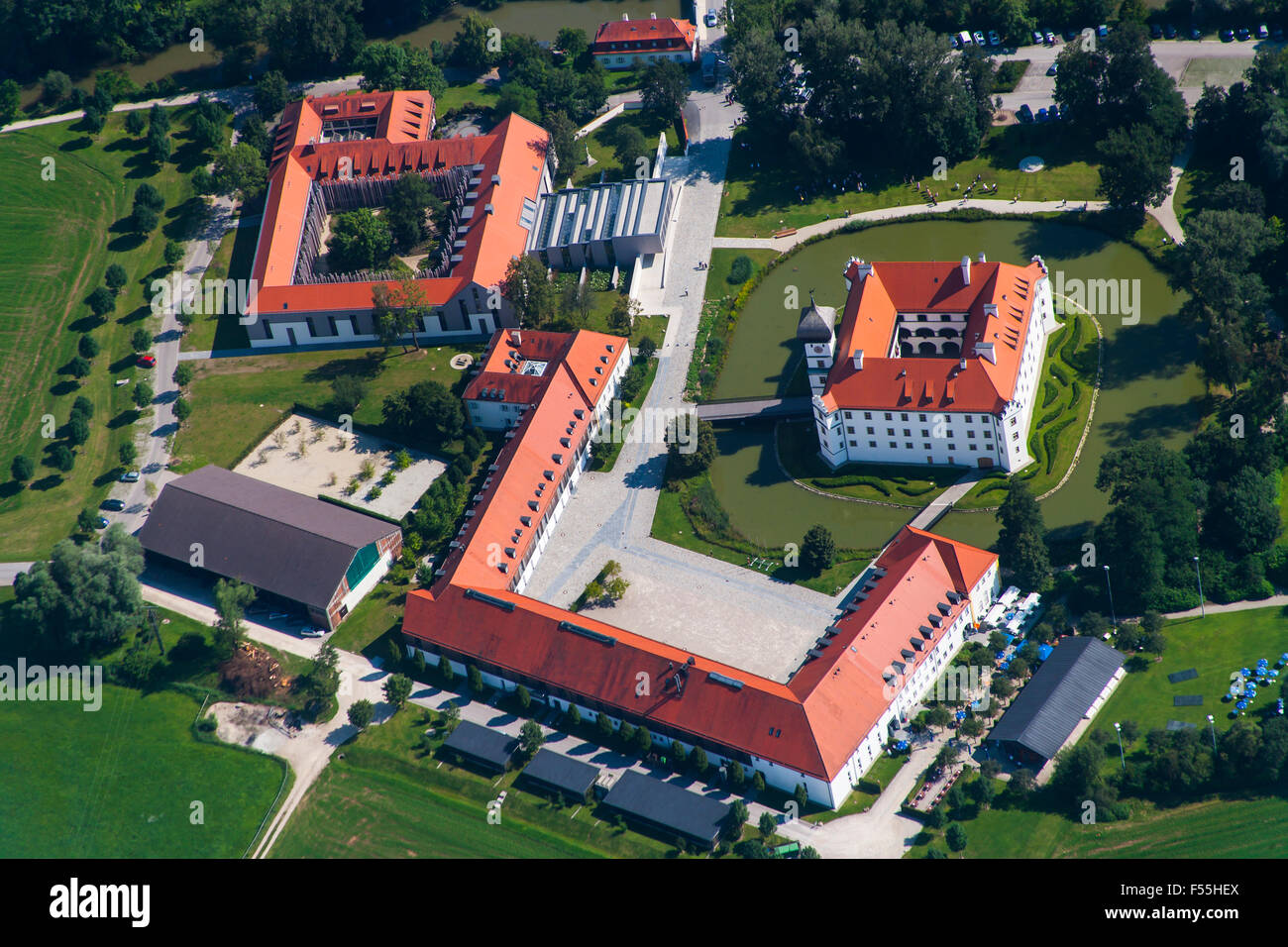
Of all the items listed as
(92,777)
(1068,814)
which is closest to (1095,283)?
(1068,814)

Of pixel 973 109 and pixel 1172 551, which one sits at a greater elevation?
pixel 973 109

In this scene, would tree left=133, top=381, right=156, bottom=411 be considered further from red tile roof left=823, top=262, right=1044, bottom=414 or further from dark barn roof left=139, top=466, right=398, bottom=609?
red tile roof left=823, top=262, right=1044, bottom=414

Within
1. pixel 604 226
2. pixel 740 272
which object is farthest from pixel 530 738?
pixel 604 226

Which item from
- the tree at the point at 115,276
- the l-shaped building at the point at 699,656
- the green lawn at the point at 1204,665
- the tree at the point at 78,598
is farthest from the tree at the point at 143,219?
the green lawn at the point at 1204,665

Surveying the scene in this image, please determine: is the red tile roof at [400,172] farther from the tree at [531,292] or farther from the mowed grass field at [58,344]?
the mowed grass field at [58,344]
